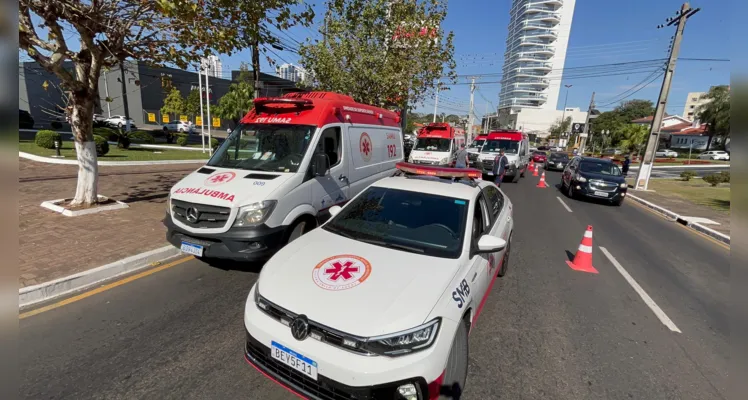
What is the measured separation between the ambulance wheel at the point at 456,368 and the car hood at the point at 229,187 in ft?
9.32

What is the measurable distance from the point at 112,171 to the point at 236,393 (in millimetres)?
11897

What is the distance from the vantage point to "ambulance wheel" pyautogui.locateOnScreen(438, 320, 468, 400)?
260cm

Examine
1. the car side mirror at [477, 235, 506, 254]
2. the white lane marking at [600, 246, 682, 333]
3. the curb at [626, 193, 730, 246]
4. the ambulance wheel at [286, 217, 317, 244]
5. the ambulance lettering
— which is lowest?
the white lane marking at [600, 246, 682, 333]

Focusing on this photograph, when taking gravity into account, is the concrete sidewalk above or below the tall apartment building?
below

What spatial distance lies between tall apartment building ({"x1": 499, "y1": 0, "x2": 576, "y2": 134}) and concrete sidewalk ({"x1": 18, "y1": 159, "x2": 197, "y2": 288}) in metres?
107

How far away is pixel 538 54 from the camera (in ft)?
349

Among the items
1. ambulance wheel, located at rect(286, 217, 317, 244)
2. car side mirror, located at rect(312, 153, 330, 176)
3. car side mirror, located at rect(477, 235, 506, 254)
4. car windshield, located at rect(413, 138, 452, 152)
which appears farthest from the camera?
car windshield, located at rect(413, 138, 452, 152)

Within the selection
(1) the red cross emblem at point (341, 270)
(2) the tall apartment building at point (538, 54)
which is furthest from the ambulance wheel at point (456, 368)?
(2) the tall apartment building at point (538, 54)

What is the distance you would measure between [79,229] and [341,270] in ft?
18.7

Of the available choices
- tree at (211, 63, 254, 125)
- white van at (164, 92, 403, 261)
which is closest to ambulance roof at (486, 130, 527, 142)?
white van at (164, 92, 403, 261)

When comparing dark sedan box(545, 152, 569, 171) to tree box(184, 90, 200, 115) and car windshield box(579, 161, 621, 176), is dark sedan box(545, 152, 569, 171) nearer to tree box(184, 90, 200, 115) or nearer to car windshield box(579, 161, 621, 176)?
car windshield box(579, 161, 621, 176)

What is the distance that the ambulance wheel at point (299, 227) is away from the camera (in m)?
4.77

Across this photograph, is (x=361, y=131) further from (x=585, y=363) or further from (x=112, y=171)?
(x=112, y=171)

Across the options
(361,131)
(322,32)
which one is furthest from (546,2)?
(361,131)
